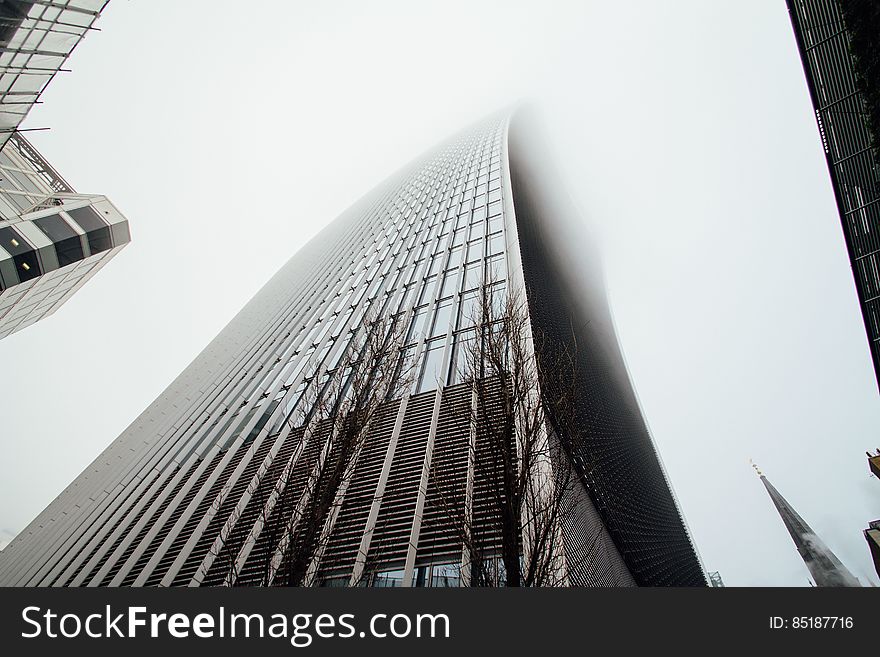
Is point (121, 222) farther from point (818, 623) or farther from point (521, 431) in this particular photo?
point (818, 623)

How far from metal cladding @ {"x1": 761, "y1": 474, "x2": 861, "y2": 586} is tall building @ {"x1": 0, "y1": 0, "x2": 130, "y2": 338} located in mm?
100127

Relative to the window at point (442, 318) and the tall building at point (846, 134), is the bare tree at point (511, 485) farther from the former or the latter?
the tall building at point (846, 134)

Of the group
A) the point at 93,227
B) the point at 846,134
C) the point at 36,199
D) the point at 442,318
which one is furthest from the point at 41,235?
the point at 846,134

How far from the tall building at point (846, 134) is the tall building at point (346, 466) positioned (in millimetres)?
10224

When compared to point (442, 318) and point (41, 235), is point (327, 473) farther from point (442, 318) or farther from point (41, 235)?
point (41, 235)

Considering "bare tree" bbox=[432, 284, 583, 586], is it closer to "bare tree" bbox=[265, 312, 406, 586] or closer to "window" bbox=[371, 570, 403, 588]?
"window" bbox=[371, 570, 403, 588]

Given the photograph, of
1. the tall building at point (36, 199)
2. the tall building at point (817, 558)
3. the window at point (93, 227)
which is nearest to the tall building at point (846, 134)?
the tall building at point (36, 199)

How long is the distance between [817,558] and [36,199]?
111 metres

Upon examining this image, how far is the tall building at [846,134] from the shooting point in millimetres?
13578

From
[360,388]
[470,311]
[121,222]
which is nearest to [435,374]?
[470,311]

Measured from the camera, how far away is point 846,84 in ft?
46.3

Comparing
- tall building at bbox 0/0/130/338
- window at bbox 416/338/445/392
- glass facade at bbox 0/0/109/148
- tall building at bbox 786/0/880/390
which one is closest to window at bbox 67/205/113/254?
tall building at bbox 0/0/130/338

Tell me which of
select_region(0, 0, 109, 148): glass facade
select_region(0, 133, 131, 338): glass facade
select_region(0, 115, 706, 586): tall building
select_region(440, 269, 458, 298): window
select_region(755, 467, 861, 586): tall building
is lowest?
select_region(755, 467, 861, 586): tall building

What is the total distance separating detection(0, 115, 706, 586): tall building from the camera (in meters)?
7.11
